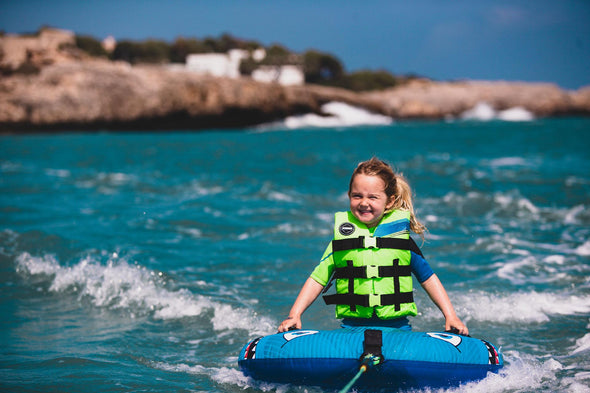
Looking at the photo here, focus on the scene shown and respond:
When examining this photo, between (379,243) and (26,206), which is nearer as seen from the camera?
(379,243)

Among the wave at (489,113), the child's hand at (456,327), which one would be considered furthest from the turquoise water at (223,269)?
the wave at (489,113)

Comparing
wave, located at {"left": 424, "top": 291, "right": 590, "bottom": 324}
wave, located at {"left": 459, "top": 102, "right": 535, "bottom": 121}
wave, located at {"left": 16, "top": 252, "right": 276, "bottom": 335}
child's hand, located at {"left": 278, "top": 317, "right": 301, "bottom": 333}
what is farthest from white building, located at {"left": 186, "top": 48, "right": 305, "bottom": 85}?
child's hand, located at {"left": 278, "top": 317, "right": 301, "bottom": 333}

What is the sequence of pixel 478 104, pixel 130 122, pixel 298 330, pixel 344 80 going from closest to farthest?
pixel 298 330 < pixel 130 122 < pixel 478 104 < pixel 344 80

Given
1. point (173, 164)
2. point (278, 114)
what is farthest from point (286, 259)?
point (278, 114)

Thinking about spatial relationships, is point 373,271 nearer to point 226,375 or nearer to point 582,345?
point 226,375

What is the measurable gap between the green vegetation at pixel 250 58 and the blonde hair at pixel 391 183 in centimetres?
7150

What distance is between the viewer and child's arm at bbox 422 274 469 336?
11.6 feet

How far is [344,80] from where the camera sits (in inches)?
3314

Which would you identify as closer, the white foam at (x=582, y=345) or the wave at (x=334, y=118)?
the white foam at (x=582, y=345)

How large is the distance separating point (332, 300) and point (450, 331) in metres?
0.74

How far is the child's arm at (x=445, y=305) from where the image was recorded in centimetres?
354

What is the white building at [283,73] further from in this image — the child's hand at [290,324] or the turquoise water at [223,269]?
the child's hand at [290,324]

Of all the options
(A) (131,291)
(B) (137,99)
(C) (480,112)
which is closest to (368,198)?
(A) (131,291)

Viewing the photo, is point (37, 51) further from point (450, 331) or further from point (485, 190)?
point (450, 331)
